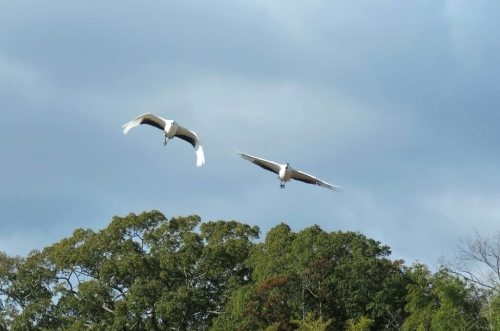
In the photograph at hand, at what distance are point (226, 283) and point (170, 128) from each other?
461 inches

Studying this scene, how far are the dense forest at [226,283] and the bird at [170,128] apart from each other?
6.73 meters

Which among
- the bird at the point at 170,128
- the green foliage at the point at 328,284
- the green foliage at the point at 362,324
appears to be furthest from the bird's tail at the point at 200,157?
the green foliage at the point at 362,324

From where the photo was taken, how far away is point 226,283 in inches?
1396

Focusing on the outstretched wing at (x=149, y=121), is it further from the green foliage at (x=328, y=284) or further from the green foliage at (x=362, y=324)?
the green foliage at (x=362, y=324)

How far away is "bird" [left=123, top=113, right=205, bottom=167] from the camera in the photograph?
25.0 m

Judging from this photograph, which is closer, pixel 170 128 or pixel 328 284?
pixel 170 128

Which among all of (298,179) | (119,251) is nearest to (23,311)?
(119,251)

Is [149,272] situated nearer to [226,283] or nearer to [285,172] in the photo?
[226,283]

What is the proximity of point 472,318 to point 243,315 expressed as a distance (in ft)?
24.8

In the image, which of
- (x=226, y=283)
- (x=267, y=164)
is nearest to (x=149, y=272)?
(x=226, y=283)

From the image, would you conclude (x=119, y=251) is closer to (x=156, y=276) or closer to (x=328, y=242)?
(x=156, y=276)

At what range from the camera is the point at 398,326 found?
3062 cm

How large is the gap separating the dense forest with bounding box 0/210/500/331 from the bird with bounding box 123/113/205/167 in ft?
22.1

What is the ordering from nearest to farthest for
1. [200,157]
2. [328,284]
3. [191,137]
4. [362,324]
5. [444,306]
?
1. [200,157]
2. [191,137]
3. [444,306]
4. [362,324]
5. [328,284]
